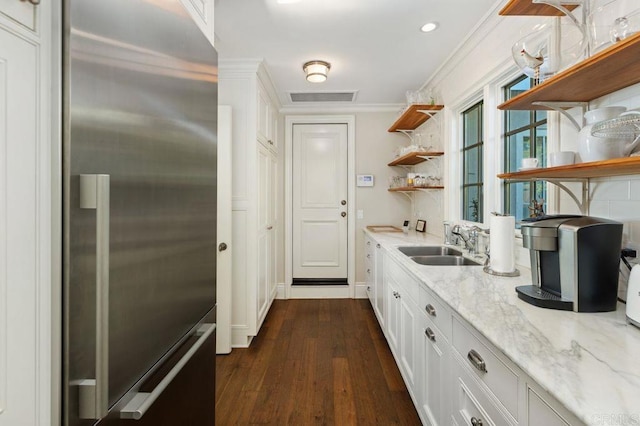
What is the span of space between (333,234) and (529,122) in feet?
8.58

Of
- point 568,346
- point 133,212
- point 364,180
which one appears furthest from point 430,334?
point 364,180

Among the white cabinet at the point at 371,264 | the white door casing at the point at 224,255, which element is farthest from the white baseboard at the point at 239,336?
the white cabinet at the point at 371,264

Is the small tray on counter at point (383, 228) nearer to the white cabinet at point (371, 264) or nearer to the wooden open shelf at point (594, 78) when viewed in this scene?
the white cabinet at point (371, 264)

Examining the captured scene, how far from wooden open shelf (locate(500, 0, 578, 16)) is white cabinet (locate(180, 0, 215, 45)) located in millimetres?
1296

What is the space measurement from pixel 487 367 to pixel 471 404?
224mm

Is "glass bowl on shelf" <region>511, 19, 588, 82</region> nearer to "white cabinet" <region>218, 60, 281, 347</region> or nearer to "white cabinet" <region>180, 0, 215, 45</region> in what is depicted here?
"white cabinet" <region>180, 0, 215, 45</region>

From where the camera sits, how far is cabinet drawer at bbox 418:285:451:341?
1.29 meters

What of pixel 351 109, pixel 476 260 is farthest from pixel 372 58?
pixel 476 260

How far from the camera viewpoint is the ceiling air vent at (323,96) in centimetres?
356

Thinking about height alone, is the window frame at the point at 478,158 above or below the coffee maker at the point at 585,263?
above

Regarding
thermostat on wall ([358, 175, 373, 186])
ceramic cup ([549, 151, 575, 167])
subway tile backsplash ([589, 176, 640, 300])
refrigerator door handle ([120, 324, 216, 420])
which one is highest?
thermostat on wall ([358, 175, 373, 186])

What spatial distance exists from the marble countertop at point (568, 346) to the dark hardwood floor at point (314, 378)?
107 centimetres

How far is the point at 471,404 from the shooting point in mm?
1084

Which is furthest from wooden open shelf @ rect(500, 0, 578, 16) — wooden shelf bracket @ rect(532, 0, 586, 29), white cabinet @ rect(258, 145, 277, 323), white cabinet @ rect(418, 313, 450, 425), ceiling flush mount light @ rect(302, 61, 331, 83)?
white cabinet @ rect(258, 145, 277, 323)
